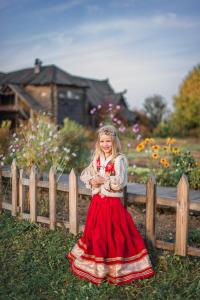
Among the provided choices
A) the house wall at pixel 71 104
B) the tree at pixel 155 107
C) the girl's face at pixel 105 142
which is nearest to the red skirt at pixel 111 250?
the girl's face at pixel 105 142

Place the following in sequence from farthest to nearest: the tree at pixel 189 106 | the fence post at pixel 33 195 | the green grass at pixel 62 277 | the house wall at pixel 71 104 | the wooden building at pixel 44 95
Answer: the house wall at pixel 71 104 < the wooden building at pixel 44 95 < the tree at pixel 189 106 < the fence post at pixel 33 195 < the green grass at pixel 62 277

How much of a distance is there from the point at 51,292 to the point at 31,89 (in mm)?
30526

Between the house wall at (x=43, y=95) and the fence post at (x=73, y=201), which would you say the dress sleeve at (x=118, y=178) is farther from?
the house wall at (x=43, y=95)

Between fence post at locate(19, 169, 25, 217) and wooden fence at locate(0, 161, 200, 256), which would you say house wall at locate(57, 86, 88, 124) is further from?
fence post at locate(19, 169, 25, 217)

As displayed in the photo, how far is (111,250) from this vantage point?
369 cm

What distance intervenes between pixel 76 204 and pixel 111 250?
114 cm

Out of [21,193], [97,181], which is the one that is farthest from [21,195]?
[97,181]

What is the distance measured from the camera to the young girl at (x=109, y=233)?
3658mm

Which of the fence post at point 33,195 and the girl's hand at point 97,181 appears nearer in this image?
the girl's hand at point 97,181

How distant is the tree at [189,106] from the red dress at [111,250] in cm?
2388

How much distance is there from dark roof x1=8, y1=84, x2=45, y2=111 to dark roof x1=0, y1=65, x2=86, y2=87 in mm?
1323

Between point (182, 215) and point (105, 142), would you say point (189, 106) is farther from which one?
point (105, 142)

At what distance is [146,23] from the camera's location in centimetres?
1091

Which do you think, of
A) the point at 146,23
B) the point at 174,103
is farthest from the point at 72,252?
the point at 174,103
